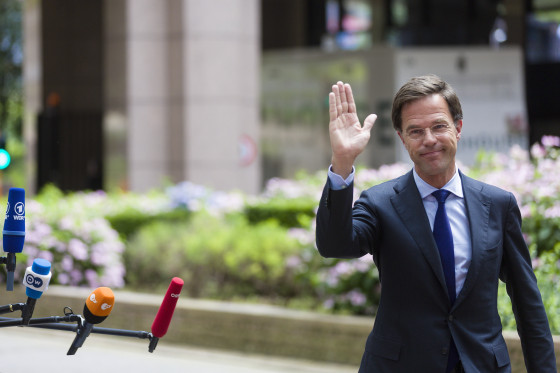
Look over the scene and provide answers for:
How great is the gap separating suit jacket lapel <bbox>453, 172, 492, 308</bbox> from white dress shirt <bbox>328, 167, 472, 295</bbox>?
0.02m

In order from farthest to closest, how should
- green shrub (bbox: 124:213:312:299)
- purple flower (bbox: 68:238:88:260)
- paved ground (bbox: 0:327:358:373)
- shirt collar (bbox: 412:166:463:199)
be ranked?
purple flower (bbox: 68:238:88:260) → green shrub (bbox: 124:213:312:299) → paved ground (bbox: 0:327:358:373) → shirt collar (bbox: 412:166:463:199)

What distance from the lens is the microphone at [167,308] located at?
2545mm

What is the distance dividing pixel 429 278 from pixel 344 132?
547mm

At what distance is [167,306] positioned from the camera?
258 cm

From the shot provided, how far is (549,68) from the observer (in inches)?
936

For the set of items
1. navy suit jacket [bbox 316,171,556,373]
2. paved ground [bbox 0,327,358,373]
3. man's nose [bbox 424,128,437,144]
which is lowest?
paved ground [bbox 0,327,358,373]

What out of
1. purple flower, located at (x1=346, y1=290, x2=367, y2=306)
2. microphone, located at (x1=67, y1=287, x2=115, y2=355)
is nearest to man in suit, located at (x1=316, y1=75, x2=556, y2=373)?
microphone, located at (x1=67, y1=287, x2=115, y2=355)

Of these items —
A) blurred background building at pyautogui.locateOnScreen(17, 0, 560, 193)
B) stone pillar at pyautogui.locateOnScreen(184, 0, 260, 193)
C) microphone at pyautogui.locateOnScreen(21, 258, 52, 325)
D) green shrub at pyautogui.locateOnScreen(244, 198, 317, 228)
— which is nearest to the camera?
microphone at pyautogui.locateOnScreen(21, 258, 52, 325)

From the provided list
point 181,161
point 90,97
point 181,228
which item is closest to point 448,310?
point 181,228

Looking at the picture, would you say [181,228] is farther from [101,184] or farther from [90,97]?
[90,97]

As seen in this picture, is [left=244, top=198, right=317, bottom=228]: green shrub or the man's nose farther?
[left=244, top=198, right=317, bottom=228]: green shrub

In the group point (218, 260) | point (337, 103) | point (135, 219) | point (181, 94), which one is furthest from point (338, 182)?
point (181, 94)

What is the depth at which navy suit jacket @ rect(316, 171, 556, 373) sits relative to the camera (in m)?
2.95

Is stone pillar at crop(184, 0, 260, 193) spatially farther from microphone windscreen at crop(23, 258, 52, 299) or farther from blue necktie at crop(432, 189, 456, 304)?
microphone windscreen at crop(23, 258, 52, 299)
